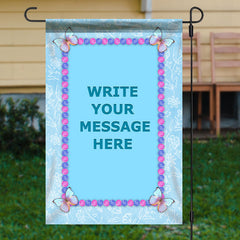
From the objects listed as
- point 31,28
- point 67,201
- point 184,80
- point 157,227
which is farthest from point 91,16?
point 67,201

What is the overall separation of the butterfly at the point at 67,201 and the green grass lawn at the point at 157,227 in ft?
3.00

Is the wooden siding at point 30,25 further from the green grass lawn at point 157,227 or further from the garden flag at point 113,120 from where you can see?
the garden flag at point 113,120

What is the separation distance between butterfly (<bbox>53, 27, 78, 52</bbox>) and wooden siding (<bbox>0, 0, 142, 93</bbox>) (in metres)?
3.65

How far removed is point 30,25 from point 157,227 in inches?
140

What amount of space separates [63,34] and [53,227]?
1772 mm

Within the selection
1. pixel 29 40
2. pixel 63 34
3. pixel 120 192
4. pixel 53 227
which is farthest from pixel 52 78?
pixel 29 40

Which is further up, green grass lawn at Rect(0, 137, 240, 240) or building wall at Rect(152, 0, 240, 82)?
building wall at Rect(152, 0, 240, 82)

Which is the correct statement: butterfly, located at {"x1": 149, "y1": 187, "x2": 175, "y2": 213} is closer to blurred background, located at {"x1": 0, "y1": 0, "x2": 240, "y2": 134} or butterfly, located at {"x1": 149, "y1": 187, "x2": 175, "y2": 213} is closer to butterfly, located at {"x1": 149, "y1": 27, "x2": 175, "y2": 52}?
butterfly, located at {"x1": 149, "y1": 27, "x2": 175, "y2": 52}

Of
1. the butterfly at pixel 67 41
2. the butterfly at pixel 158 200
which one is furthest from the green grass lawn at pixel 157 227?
the butterfly at pixel 67 41

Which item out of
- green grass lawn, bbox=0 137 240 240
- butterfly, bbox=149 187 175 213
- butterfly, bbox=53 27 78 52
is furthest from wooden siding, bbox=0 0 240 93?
butterfly, bbox=149 187 175 213

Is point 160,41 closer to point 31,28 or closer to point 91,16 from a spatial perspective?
point 91,16

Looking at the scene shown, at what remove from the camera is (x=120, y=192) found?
8.68 feet

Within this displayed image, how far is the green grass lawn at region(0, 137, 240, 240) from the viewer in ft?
11.7

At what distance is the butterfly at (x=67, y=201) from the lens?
2635 millimetres
